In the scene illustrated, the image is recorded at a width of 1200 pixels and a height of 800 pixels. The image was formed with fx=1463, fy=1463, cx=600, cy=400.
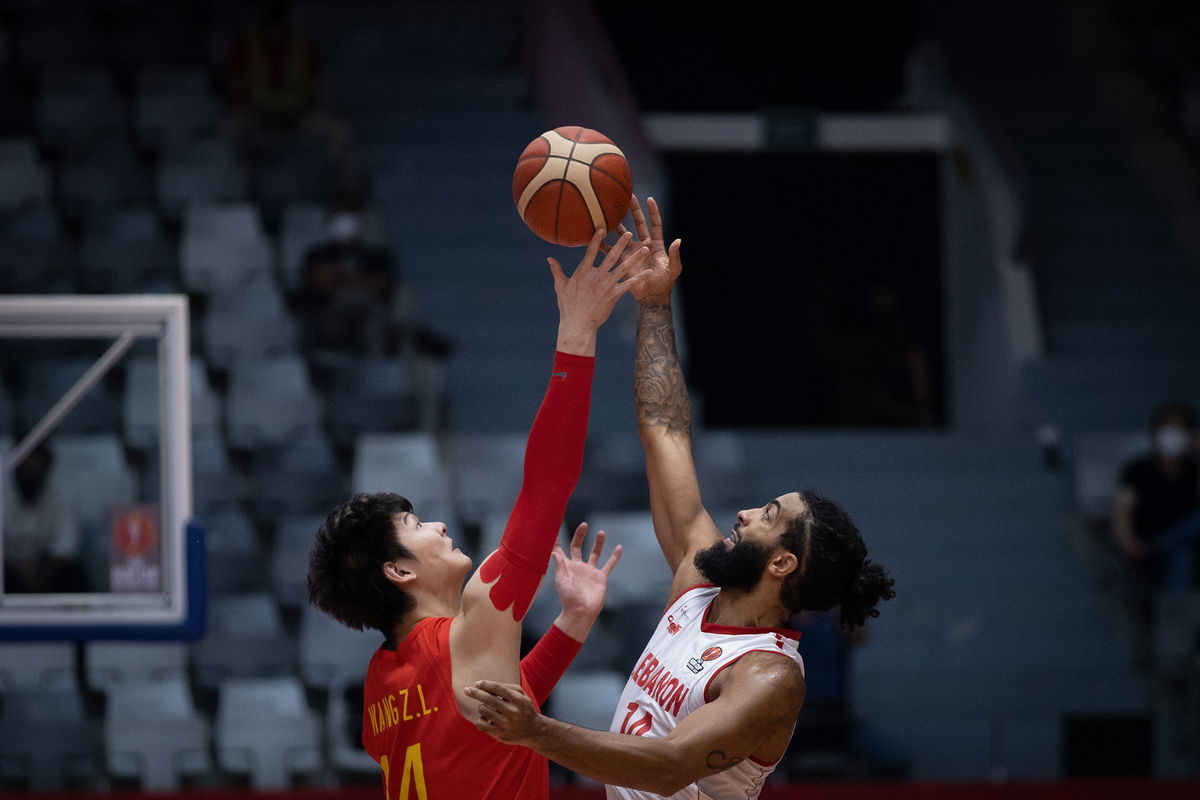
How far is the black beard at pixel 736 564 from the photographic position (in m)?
3.18

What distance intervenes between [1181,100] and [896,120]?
6.90 ft

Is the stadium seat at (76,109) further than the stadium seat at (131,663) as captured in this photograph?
Yes

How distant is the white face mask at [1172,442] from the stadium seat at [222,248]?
202 inches

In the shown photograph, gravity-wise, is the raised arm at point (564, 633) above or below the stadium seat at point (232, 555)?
above

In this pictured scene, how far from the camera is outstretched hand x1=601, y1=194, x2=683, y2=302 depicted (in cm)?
341

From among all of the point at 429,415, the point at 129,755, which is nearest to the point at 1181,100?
the point at 429,415

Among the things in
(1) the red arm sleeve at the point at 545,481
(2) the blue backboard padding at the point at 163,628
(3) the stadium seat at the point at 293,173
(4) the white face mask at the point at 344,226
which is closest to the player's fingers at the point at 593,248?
(1) the red arm sleeve at the point at 545,481

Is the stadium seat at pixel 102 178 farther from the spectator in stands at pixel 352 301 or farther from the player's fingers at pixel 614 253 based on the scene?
the player's fingers at pixel 614 253

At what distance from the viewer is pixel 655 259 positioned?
352cm

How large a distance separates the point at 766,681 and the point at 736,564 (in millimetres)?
317

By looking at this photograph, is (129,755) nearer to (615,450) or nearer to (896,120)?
(615,450)

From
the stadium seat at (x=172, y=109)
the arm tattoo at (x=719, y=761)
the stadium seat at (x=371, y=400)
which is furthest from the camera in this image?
the stadium seat at (x=172, y=109)

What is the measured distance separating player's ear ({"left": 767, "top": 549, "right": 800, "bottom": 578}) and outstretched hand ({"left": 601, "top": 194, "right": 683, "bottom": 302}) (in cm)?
68

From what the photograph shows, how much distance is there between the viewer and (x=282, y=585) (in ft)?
23.8
